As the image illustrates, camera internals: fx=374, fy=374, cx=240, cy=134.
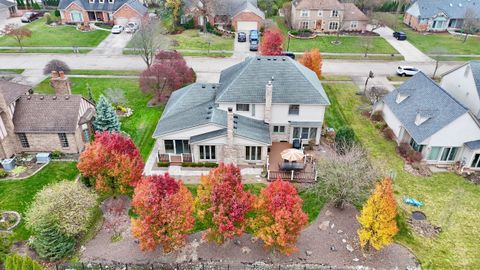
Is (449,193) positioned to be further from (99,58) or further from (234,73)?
(99,58)

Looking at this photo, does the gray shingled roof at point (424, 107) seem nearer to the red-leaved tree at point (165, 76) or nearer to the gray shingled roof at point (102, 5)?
the red-leaved tree at point (165, 76)

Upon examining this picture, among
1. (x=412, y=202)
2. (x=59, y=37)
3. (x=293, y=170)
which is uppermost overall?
(x=59, y=37)

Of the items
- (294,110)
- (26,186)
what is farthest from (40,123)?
(294,110)

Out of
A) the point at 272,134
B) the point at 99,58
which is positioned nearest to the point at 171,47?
the point at 99,58

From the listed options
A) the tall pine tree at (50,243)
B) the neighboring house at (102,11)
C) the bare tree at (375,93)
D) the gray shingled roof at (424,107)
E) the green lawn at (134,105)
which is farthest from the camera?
the neighboring house at (102,11)

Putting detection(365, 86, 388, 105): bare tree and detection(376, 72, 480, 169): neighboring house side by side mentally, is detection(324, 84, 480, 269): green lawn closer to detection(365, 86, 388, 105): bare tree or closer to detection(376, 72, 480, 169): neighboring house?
A: detection(376, 72, 480, 169): neighboring house

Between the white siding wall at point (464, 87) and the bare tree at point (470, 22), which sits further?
the bare tree at point (470, 22)

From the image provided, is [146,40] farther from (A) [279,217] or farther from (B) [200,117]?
(A) [279,217]

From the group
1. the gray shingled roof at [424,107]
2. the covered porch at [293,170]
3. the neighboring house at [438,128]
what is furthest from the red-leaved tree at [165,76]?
the neighboring house at [438,128]
